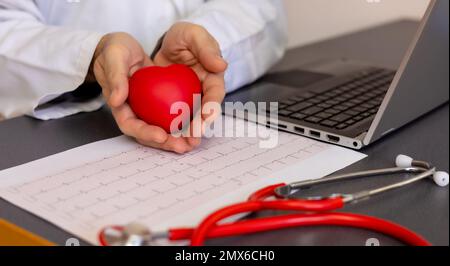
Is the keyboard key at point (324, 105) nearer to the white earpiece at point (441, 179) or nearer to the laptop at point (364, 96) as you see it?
the laptop at point (364, 96)

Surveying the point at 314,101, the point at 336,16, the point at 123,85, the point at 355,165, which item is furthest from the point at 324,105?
the point at 336,16

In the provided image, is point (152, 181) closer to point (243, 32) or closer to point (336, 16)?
point (243, 32)

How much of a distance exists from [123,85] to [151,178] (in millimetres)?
111

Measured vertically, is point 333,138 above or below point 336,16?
below

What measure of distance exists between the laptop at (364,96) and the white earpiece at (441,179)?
9 centimetres

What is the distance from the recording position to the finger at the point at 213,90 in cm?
60

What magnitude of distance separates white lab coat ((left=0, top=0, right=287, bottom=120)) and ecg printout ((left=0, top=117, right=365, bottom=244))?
13cm

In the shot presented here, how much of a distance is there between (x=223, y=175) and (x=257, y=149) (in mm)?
81

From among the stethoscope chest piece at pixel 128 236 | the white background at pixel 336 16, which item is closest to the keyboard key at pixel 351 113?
the stethoscope chest piece at pixel 128 236

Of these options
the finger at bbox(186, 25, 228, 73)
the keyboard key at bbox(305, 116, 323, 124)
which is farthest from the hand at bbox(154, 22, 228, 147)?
the keyboard key at bbox(305, 116, 323, 124)

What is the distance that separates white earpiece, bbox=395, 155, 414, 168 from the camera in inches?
20.7

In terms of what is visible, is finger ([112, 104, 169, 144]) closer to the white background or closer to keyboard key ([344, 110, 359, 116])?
keyboard key ([344, 110, 359, 116])

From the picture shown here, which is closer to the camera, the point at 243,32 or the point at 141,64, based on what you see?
the point at 141,64

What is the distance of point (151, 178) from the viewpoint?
1.66ft
